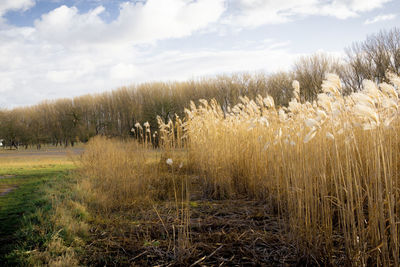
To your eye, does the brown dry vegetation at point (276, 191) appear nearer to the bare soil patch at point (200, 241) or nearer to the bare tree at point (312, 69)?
the bare soil patch at point (200, 241)

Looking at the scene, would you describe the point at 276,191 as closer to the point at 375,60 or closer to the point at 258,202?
the point at 258,202

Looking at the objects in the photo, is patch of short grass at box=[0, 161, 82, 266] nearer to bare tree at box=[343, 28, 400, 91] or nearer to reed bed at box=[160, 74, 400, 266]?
reed bed at box=[160, 74, 400, 266]

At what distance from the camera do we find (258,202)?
4.44 metres

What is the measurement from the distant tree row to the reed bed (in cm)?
1793

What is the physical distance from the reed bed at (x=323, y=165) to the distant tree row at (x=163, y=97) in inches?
706

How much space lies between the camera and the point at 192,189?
5926 mm

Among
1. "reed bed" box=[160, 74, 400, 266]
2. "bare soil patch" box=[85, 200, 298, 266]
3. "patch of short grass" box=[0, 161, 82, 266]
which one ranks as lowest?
"bare soil patch" box=[85, 200, 298, 266]

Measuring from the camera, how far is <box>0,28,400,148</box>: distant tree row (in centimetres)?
2355

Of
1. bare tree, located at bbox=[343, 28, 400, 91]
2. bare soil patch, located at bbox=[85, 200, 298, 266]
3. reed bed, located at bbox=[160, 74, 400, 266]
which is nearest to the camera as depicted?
reed bed, located at bbox=[160, 74, 400, 266]

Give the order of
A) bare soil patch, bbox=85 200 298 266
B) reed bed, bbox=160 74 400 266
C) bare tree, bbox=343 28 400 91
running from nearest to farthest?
reed bed, bbox=160 74 400 266 → bare soil patch, bbox=85 200 298 266 → bare tree, bbox=343 28 400 91

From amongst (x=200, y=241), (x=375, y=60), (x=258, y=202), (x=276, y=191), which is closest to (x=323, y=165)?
(x=200, y=241)

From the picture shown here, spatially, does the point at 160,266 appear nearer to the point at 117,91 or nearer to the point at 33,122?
the point at 117,91

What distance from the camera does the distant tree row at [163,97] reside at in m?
23.5

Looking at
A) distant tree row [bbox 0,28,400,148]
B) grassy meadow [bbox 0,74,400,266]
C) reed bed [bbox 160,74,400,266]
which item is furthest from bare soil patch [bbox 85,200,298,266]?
distant tree row [bbox 0,28,400,148]
